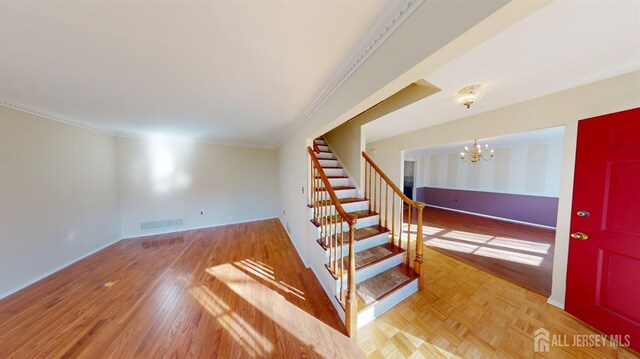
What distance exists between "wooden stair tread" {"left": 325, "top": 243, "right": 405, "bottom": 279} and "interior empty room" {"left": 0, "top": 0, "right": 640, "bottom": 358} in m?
0.02

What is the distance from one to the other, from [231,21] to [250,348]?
7.47 ft

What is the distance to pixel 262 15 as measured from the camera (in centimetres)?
92

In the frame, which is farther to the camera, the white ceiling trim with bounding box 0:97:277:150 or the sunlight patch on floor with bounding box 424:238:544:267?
the sunlight patch on floor with bounding box 424:238:544:267

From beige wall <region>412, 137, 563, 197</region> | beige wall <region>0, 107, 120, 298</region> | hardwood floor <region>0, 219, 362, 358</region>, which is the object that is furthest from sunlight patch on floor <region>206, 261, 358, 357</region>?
beige wall <region>412, 137, 563, 197</region>

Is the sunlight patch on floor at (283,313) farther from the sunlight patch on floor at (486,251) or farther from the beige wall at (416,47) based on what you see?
the sunlight patch on floor at (486,251)

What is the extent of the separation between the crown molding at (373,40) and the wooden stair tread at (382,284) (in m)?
2.02

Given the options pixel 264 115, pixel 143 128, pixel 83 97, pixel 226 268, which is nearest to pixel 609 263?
pixel 264 115

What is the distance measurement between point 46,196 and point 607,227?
6170 millimetres

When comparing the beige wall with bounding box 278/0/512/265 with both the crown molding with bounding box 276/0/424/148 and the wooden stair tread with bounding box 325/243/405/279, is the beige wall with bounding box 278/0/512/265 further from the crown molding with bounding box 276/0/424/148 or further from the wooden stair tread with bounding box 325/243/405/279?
the wooden stair tread with bounding box 325/243/405/279

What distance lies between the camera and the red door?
1336 mm

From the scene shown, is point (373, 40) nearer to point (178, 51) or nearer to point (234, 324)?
point (178, 51)

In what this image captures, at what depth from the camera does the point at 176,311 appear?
5.75 feet

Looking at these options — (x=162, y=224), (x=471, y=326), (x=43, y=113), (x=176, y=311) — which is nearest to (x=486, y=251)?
(x=471, y=326)

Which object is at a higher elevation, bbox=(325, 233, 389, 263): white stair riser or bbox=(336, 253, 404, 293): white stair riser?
bbox=(325, 233, 389, 263): white stair riser
